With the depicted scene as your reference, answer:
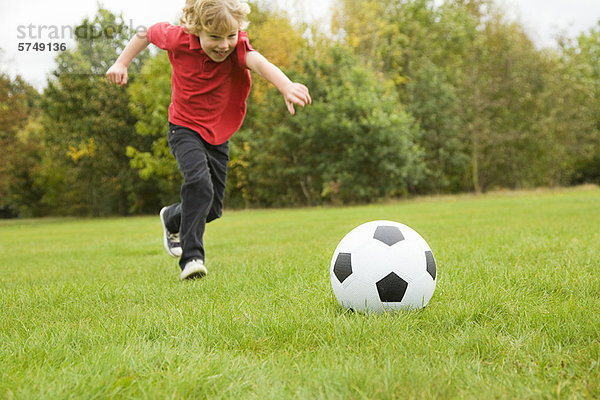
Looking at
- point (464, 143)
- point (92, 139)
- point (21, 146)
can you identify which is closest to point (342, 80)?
point (464, 143)

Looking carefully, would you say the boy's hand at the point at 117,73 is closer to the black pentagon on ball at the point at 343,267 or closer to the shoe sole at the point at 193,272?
the shoe sole at the point at 193,272

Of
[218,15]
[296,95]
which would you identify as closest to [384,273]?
[296,95]

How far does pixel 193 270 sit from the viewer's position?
13.7 ft

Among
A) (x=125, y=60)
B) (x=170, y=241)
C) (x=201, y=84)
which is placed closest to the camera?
(x=201, y=84)

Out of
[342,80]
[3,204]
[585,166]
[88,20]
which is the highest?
[88,20]

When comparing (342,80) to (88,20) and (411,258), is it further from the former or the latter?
(411,258)

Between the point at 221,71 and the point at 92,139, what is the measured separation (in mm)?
27433

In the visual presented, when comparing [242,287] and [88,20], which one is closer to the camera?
[242,287]

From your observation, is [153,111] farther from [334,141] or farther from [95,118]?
[334,141]

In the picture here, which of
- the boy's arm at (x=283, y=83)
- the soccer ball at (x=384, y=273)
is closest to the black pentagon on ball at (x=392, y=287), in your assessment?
the soccer ball at (x=384, y=273)

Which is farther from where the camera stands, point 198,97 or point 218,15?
point 198,97

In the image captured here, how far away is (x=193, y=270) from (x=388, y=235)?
6.23 ft

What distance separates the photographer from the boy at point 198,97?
406 centimetres

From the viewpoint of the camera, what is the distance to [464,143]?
29.7 metres
